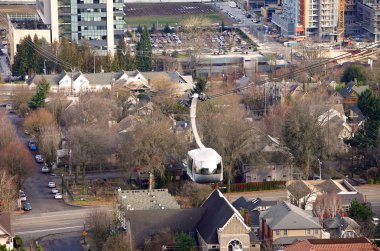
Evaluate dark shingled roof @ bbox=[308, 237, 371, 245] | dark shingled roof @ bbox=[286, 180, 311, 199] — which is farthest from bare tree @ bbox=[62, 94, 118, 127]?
dark shingled roof @ bbox=[308, 237, 371, 245]

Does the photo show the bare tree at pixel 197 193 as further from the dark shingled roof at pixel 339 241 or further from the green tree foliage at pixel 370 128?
the green tree foliage at pixel 370 128

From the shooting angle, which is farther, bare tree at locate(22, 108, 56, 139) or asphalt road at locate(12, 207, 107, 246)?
bare tree at locate(22, 108, 56, 139)

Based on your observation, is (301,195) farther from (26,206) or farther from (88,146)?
(26,206)

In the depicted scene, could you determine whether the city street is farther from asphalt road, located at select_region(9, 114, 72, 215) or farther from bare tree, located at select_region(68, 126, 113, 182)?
bare tree, located at select_region(68, 126, 113, 182)

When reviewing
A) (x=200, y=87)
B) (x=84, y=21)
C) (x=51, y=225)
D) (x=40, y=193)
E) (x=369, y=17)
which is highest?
(x=84, y=21)

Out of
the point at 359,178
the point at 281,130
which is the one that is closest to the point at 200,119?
the point at 281,130

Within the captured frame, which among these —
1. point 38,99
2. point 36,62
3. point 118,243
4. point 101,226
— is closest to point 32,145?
point 38,99
